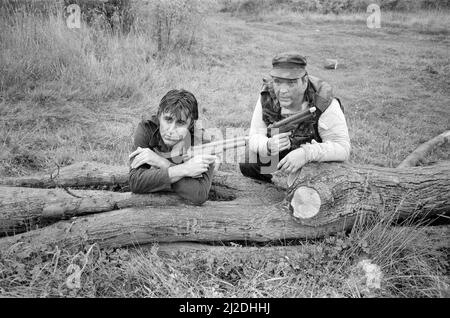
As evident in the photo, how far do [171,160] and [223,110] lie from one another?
11.9 feet

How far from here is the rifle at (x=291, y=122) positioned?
9.68 ft

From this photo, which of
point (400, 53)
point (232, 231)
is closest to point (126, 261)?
point (232, 231)

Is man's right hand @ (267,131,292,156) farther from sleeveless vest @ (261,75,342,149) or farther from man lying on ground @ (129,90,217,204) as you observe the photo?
man lying on ground @ (129,90,217,204)

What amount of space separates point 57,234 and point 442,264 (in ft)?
9.40

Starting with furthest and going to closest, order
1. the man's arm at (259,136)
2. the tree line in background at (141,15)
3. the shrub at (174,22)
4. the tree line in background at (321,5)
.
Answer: the tree line in background at (321,5), the shrub at (174,22), the tree line in background at (141,15), the man's arm at (259,136)

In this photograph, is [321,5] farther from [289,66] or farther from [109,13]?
[289,66]

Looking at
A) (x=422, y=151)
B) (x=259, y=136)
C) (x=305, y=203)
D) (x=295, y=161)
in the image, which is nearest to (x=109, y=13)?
(x=259, y=136)

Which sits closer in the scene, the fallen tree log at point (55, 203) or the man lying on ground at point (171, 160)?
the man lying on ground at point (171, 160)

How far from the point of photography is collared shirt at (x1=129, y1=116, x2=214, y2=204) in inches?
111

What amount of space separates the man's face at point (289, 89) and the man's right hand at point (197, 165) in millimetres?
752

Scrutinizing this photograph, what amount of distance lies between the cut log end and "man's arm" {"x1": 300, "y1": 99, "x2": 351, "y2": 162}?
9.9 inches

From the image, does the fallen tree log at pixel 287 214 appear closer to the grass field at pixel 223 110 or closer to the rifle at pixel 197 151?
the grass field at pixel 223 110

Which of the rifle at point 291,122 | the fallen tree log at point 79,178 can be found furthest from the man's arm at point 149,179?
the rifle at point 291,122
